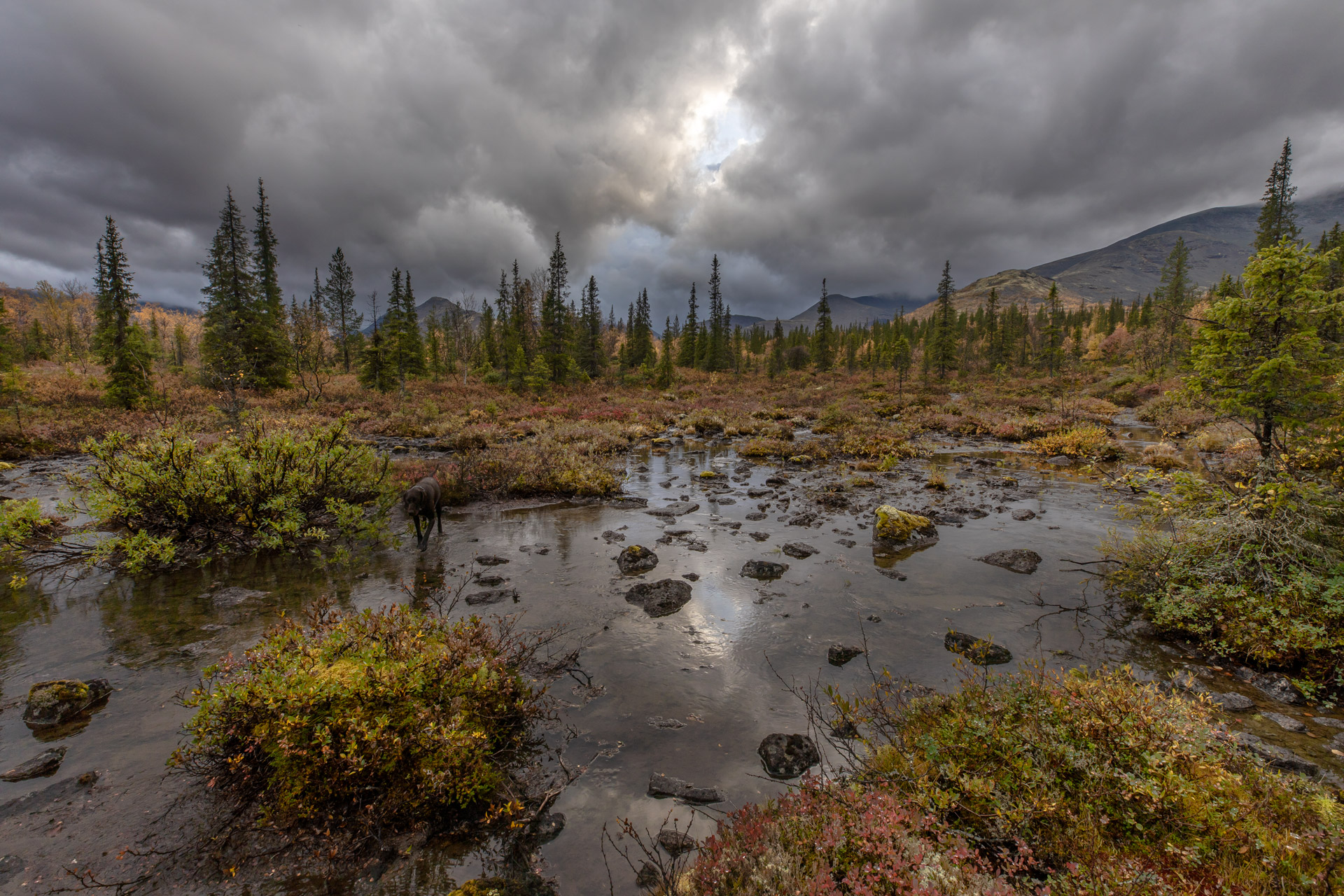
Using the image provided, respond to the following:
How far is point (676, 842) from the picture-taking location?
377 centimetres

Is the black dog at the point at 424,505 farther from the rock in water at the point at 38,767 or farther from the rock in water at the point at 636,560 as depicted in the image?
the rock in water at the point at 38,767

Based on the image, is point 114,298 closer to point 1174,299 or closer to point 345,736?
point 345,736

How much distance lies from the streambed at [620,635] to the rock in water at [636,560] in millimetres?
210

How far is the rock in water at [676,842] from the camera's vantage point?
3723 millimetres

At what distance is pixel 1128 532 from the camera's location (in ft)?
37.2

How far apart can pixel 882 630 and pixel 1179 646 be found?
375 cm

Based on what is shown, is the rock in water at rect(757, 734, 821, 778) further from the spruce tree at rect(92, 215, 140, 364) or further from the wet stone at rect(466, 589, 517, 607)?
the spruce tree at rect(92, 215, 140, 364)

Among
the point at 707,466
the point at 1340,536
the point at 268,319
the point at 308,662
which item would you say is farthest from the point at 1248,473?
the point at 268,319

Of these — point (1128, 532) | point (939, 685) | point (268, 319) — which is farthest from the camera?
point (268, 319)

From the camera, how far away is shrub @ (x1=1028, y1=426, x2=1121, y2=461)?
63.5 ft

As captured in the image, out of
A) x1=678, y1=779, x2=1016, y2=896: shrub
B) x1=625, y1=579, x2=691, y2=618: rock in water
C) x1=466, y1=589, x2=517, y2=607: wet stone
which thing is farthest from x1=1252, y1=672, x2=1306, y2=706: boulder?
x1=466, y1=589, x2=517, y2=607: wet stone

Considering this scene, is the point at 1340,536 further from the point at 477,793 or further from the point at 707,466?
the point at 707,466

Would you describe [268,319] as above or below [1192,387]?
above

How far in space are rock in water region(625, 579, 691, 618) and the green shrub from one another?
143 inches
